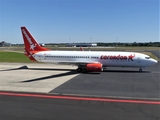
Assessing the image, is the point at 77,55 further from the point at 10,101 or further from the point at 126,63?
the point at 10,101

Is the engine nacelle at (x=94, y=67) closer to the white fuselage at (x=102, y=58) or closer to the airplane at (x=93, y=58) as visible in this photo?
the airplane at (x=93, y=58)

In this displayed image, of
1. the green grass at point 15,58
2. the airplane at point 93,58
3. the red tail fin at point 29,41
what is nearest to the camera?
the airplane at point 93,58

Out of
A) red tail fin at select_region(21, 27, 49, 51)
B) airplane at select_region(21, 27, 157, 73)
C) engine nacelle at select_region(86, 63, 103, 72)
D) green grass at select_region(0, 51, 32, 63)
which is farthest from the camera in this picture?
green grass at select_region(0, 51, 32, 63)

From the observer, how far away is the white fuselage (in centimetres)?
2592

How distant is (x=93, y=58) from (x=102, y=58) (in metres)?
1.24

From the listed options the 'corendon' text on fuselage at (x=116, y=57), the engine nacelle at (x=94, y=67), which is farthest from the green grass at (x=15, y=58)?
the 'corendon' text on fuselage at (x=116, y=57)

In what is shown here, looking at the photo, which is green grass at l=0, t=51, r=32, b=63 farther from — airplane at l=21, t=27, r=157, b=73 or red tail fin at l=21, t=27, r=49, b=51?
airplane at l=21, t=27, r=157, b=73

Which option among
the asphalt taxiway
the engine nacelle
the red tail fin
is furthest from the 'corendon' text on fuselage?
the red tail fin

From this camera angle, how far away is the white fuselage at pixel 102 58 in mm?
25922

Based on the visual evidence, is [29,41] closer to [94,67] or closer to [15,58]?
[94,67]

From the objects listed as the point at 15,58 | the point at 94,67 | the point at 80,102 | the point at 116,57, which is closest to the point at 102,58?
the point at 116,57

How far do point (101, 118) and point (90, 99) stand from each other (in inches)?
142

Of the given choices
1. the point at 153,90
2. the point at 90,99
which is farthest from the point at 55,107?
the point at 153,90

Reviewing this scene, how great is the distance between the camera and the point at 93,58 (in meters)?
26.8
